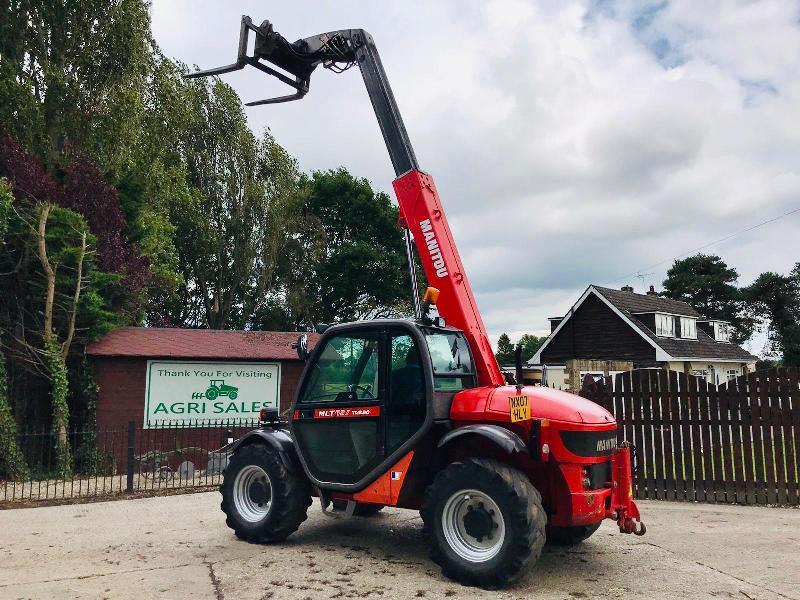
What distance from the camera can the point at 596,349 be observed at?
32062mm

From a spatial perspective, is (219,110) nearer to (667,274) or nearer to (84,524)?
(84,524)

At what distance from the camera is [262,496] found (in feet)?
21.0

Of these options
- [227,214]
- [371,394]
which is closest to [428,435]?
[371,394]

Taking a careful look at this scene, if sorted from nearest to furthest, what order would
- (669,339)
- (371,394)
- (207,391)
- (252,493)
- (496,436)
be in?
1. (496,436)
2. (371,394)
3. (252,493)
4. (207,391)
5. (669,339)

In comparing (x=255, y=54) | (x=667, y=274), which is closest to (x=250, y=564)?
(x=255, y=54)

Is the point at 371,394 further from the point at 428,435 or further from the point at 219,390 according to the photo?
the point at 219,390

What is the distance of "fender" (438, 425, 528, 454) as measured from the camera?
16.0ft

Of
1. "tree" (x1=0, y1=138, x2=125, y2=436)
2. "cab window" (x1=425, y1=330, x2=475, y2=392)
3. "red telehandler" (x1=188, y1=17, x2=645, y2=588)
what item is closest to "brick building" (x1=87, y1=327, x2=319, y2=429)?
"tree" (x1=0, y1=138, x2=125, y2=436)

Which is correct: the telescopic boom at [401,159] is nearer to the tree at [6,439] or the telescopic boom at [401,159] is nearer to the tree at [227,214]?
the tree at [6,439]

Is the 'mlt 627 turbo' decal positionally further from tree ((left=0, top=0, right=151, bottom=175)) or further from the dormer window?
the dormer window

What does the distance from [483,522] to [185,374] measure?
1036 centimetres

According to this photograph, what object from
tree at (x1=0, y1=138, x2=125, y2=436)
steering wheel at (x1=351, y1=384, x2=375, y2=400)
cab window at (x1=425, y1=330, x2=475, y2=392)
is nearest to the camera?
cab window at (x1=425, y1=330, x2=475, y2=392)

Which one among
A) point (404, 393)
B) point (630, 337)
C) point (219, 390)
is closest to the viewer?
point (404, 393)

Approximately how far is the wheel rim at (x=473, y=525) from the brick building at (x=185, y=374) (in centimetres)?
888
